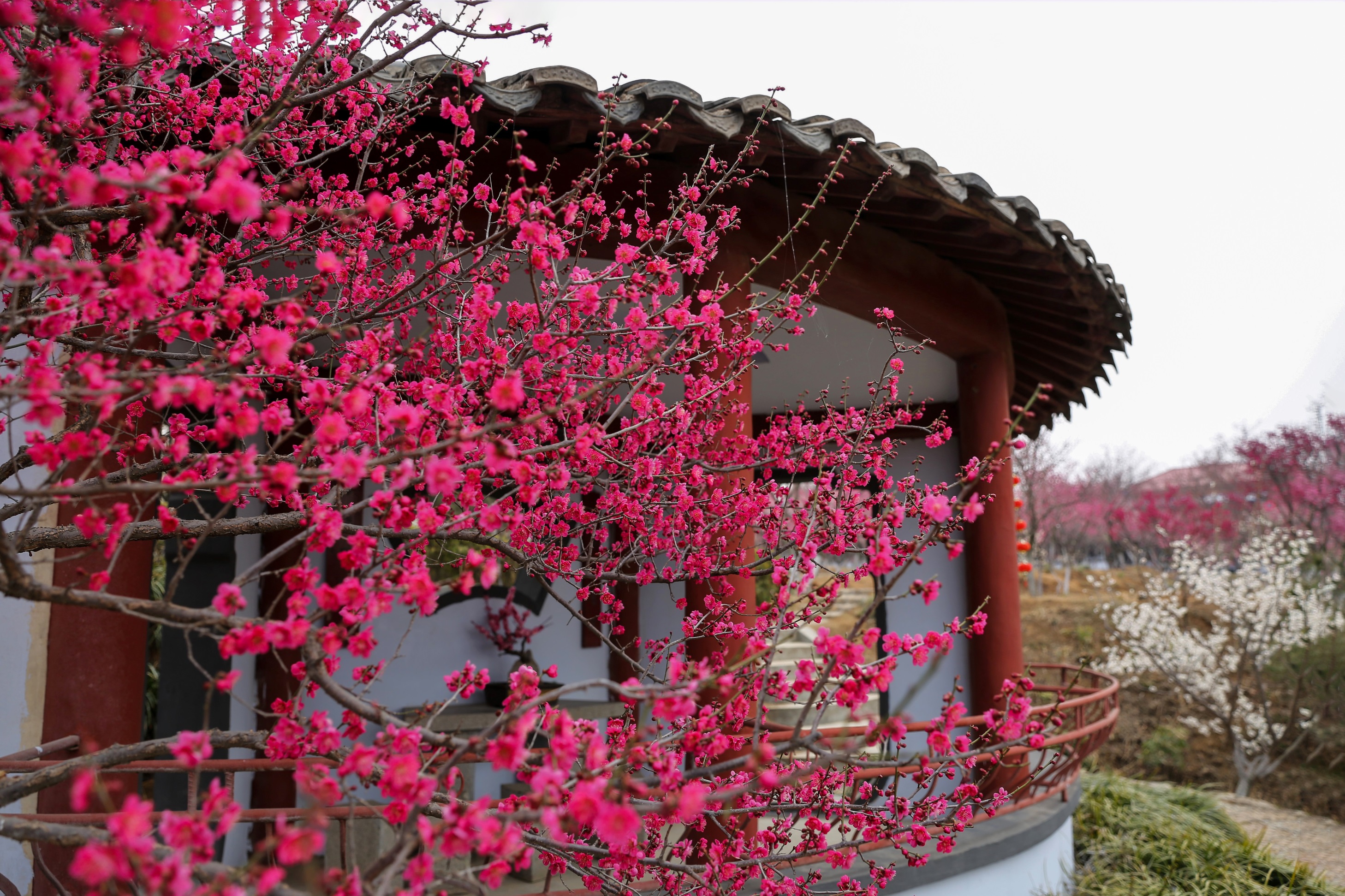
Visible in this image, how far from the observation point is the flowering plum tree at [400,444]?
115cm

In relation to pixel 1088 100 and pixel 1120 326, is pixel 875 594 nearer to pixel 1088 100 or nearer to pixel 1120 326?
pixel 1120 326

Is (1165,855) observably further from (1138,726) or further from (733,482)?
(1138,726)

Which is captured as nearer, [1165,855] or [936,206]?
[936,206]

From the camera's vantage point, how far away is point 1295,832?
841 cm

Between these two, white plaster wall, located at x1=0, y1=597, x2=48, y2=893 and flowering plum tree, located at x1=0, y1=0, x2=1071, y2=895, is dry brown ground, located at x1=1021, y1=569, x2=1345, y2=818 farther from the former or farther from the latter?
white plaster wall, located at x1=0, y1=597, x2=48, y2=893

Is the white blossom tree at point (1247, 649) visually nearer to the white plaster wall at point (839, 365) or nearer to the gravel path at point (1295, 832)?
the gravel path at point (1295, 832)

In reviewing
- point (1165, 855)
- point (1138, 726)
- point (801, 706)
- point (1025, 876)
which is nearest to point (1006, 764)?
point (1025, 876)

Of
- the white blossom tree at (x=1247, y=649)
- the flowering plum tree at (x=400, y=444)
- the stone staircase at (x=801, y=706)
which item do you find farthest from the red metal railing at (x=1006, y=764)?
the white blossom tree at (x=1247, y=649)

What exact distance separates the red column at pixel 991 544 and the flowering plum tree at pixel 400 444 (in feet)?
6.27

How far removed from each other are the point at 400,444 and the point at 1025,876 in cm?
437

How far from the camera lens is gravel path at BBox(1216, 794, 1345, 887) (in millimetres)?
7430

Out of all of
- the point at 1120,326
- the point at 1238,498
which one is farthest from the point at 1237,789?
the point at 1238,498

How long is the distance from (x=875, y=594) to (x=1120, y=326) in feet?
15.1

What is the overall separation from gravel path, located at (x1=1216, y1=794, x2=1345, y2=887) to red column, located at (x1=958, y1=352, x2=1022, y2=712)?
349 cm
